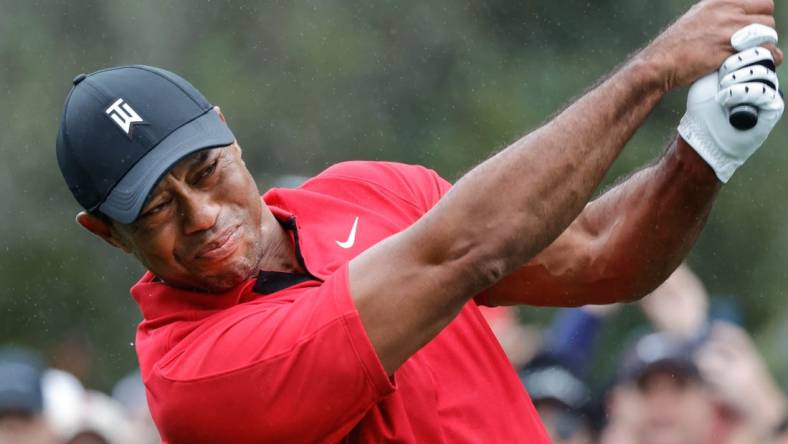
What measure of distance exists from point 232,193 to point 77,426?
2552mm

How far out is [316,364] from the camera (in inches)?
106

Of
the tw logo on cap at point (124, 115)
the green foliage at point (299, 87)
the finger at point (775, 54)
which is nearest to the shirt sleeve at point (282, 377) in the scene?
the tw logo on cap at point (124, 115)

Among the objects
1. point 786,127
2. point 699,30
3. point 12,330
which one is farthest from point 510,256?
point 12,330

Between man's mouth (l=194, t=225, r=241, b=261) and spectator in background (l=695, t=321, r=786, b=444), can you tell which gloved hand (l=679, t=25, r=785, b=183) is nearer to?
man's mouth (l=194, t=225, r=241, b=261)

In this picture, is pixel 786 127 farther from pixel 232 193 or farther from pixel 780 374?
pixel 232 193

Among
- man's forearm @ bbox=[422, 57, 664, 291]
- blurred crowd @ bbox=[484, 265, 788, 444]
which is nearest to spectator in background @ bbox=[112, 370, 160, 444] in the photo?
blurred crowd @ bbox=[484, 265, 788, 444]

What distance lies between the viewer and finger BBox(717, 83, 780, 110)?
2559 millimetres

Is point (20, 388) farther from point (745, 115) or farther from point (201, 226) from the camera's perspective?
point (745, 115)

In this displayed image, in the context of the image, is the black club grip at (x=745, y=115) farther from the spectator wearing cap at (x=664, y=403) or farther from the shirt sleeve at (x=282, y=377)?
the spectator wearing cap at (x=664, y=403)

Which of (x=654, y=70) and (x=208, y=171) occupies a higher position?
(x=654, y=70)

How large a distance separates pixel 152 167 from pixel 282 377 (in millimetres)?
502

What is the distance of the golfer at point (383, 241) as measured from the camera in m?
2.56

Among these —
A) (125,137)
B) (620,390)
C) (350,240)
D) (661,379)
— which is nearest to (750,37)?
(350,240)

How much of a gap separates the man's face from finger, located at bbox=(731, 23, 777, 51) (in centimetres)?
103
